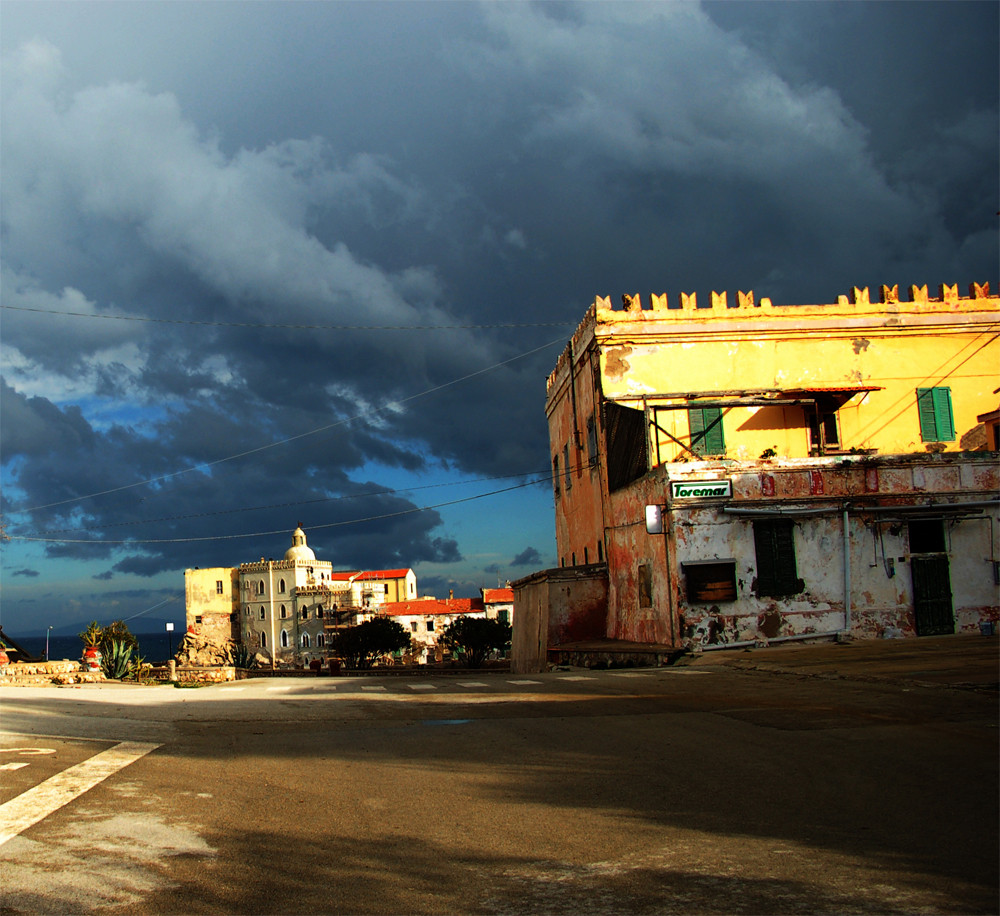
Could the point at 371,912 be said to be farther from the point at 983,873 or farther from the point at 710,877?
the point at 983,873

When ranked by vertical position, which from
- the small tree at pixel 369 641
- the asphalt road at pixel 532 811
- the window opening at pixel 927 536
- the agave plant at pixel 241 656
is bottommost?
the agave plant at pixel 241 656

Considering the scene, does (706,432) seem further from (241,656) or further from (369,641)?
(241,656)

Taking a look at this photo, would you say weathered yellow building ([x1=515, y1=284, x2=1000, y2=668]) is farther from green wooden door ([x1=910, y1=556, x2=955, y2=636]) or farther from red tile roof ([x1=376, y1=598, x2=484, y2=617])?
red tile roof ([x1=376, y1=598, x2=484, y2=617])

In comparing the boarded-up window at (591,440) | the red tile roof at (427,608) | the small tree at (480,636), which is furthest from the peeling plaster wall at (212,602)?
the boarded-up window at (591,440)

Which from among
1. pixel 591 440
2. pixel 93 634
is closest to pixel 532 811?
pixel 591 440

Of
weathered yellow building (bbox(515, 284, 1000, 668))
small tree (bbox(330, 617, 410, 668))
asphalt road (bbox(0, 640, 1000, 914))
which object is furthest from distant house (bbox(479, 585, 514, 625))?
asphalt road (bbox(0, 640, 1000, 914))

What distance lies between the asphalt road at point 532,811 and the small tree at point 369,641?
62052 mm

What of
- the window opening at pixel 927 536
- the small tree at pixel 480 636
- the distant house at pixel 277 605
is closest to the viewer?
the window opening at pixel 927 536

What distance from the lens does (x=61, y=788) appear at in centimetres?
683

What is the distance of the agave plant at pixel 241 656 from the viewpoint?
93062 millimetres

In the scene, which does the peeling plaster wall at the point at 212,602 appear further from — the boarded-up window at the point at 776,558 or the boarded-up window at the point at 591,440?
the boarded-up window at the point at 776,558

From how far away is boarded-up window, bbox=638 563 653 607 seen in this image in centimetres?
2231

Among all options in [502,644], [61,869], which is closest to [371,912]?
[61,869]

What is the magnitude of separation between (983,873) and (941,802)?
1.20m
